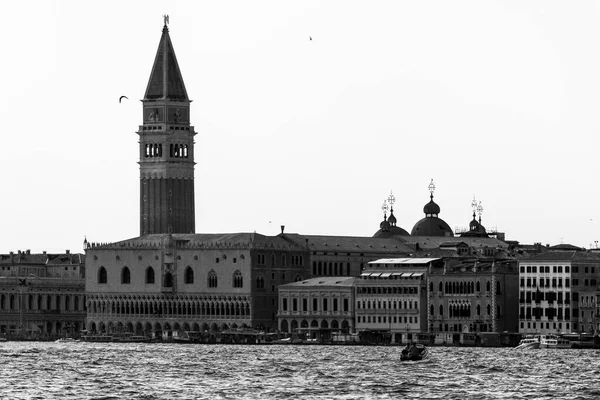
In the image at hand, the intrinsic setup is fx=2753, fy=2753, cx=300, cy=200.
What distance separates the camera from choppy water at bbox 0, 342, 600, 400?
135000 millimetres

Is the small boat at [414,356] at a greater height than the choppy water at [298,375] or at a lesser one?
greater

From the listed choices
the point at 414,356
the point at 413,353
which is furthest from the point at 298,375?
the point at 413,353

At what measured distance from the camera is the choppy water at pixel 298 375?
135000 mm

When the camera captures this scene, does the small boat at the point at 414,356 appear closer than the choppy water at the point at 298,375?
No

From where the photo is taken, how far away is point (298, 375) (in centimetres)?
15250

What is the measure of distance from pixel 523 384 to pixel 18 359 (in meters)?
46.7

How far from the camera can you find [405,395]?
133750 millimetres

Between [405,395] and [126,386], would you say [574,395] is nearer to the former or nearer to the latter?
[405,395]

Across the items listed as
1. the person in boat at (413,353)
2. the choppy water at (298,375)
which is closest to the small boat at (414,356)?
the person in boat at (413,353)

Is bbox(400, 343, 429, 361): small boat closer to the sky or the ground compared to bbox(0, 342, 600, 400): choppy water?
closer to the sky

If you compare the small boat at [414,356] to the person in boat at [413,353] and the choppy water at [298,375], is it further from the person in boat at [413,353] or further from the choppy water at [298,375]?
the choppy water at [298,375]

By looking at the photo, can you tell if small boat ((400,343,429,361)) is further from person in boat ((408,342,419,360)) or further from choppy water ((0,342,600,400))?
choppy water ((0,342,600,400))

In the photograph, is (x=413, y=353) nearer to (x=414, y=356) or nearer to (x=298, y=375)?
(x=414, y=356)

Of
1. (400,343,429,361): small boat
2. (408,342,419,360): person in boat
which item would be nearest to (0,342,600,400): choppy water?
(400,343,429,361): small boat
